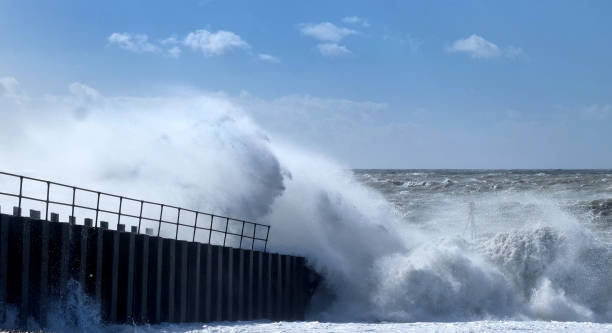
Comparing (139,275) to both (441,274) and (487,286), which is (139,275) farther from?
(487,286)

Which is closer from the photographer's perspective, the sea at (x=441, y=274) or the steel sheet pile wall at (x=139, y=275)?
the steel sheet pile wall at (x=139, y=275)

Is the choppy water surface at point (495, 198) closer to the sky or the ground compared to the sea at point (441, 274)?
closer to the sky

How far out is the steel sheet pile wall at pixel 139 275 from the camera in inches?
568

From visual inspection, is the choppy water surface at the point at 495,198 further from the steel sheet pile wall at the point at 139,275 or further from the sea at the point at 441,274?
the steel sheet pile wall at the point at 139,275

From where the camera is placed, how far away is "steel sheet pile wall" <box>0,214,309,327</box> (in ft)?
47.3

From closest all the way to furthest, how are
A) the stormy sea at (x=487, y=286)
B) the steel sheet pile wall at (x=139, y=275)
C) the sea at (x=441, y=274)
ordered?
1. the steel sheet pile wall at (x=139, y=275)
2. the stormy sea at (x=487, y=286)
3. the sea at (x=441, y=274)

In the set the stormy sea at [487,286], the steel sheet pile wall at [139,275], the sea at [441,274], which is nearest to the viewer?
the steel sheet pile wall at [139,275]

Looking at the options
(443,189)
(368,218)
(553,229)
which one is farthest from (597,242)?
(443,189)

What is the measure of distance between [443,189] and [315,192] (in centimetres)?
2483

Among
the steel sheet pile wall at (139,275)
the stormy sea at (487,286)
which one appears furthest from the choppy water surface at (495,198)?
the steel sheet pile wall at (139,275)

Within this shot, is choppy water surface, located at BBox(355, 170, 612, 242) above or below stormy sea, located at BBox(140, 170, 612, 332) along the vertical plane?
above

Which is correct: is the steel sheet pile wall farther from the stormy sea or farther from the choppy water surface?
the choppy water surface

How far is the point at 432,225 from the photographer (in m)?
36.9

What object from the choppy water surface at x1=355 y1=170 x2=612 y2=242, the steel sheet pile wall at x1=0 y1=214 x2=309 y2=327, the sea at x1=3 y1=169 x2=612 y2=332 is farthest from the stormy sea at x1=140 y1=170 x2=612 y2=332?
the choppy water surface at x1=355 y1=170 x2=612 y2=242
